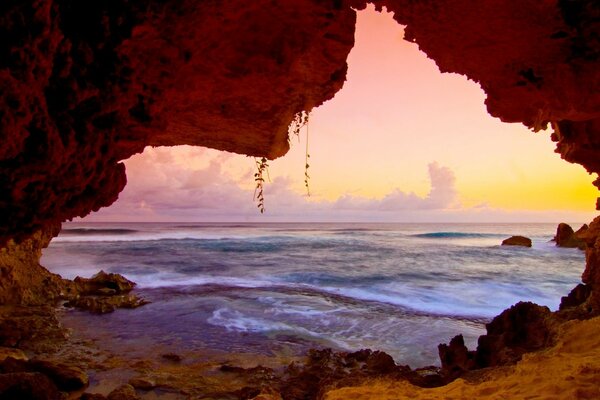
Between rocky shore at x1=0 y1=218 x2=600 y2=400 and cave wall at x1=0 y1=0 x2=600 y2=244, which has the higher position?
cave wall at x1=0 y1=0 x2=600 y2=244

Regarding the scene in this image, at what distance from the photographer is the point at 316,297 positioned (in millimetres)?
12336

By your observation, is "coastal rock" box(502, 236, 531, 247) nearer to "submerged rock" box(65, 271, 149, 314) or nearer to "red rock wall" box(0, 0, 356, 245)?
"submerged rock" box(65, 271, 149, 314)

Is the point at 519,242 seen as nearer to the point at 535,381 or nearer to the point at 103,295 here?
the point at 103,295

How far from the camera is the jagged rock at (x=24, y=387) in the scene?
378 cm

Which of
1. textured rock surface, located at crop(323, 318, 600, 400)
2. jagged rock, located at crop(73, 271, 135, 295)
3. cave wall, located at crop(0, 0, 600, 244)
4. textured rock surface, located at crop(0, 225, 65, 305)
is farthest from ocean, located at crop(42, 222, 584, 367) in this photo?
cave wall, located at crop(0, 0, 600, 244)

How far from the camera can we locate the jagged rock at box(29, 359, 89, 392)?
4.83 meters

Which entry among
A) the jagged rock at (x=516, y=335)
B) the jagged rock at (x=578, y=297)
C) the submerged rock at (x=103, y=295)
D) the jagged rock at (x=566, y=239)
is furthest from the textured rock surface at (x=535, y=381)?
the jagged rock at (x=566, y=239)

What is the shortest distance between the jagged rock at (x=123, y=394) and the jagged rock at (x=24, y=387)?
2.08 ft

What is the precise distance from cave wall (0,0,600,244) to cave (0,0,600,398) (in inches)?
0.4

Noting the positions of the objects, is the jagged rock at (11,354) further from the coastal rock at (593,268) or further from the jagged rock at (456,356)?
the coastal rock at (593,268)

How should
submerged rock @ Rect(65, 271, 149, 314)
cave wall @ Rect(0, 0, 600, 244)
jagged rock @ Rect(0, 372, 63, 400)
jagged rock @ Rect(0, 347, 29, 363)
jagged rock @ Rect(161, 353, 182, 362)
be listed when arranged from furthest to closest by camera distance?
submerged rock @ Rect(65, 271, 149, 314) → jagged rock @ Rect(161, 353, 182, 362) → jagged rock @ Rect(0, 347, 29, 363) → jagged rock @ Rect(0, 372, 63, 400) → cave wall @ Rect(0, 0, 600, 244)

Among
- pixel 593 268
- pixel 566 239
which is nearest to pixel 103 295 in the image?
pixel 593 268

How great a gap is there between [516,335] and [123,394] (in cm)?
568

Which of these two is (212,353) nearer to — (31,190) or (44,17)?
(31,190)
